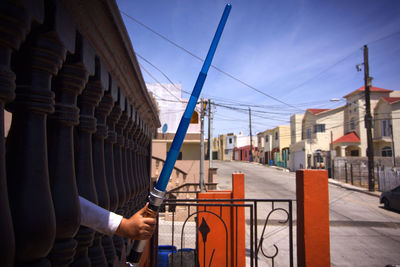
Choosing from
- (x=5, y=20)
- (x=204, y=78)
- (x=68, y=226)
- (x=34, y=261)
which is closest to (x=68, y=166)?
(x=68, y=226)

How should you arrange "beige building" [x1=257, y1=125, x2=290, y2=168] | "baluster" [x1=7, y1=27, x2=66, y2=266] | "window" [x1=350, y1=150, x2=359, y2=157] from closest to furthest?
1. "baluster" [x1=7, y1=27, x2=66, y2=266]
2. "window" [x1=350, y1=150, x2=359, y2=157]
3. "beige building" [x1=257, y1=125, x2=290, y2=168]

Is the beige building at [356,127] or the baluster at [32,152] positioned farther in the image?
the beige building at [356,127]

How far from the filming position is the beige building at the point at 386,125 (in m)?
24.9

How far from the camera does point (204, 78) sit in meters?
1.21

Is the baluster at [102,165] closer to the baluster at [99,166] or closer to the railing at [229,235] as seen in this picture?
the baluster at [99,166]

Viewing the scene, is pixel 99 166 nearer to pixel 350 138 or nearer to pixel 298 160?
pixel 350 138

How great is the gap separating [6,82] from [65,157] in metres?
0.38

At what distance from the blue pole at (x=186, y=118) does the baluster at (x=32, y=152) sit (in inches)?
17.2

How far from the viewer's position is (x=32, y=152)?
789mm

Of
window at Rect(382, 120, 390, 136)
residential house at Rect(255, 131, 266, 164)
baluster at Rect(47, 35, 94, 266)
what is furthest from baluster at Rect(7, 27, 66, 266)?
residential house at Rect(255, 131, 266, 164)

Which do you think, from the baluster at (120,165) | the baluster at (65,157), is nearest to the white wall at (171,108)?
the baluster at (120,165)

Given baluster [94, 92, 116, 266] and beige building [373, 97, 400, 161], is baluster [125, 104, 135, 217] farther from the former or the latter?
beige building [373, 97, 400, 161]

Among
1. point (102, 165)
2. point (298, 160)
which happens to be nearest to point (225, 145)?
point (298, 160)

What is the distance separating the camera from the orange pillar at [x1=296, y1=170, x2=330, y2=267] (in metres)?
3.17
